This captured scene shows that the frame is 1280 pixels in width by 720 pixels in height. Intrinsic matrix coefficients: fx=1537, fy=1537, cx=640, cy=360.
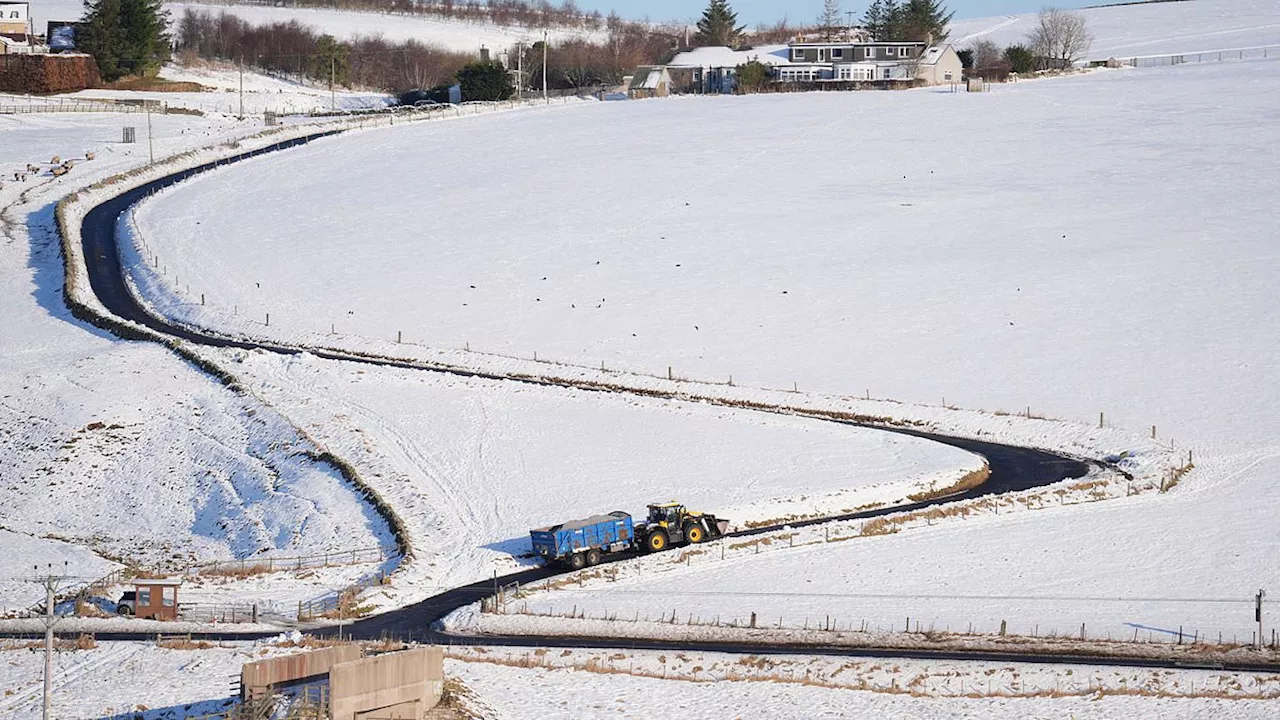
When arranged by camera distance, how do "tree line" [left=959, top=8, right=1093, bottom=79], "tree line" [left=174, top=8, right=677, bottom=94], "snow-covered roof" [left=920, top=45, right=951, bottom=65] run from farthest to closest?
"tree line" [left=174, top=8, right=677, bottom=94]
"tree line" [left=959, top=8, right=1093, bottom=79]
"snow-covered roof" [left=920, top=45, right=951, bottom=65]

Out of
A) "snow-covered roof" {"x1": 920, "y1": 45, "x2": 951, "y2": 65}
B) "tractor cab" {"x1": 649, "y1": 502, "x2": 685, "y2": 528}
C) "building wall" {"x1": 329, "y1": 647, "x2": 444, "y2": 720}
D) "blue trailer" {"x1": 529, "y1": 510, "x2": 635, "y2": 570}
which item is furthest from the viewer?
"snow-covered roof" {"x1": 920, "y1": 45, "x2": 951, "y2": 65}

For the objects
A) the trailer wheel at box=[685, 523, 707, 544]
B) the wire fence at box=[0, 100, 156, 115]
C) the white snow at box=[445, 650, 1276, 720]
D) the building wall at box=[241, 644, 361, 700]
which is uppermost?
the wire fence at box=[0, 100, 156, 115]

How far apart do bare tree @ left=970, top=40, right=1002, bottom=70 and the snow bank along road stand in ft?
289

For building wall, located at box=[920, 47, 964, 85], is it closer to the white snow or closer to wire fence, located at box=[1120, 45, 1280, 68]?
wire fence, located at box=[1120, 45, 1280, 68]

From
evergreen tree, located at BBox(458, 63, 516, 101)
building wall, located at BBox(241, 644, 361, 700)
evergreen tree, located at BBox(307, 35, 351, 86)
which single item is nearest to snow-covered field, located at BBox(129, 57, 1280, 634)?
building wall, located at BBox(241, 644, 361, 700)

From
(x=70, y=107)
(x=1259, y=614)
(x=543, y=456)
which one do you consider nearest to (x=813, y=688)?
(x=1259, y=614)

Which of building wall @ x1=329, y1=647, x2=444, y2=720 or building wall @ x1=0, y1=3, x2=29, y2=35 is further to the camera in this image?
building wall @ x1=0, y1=3, x2=29, y2=35

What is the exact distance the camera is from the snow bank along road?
35.0m

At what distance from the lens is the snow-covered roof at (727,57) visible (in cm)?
14759

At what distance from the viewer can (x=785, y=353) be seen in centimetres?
6588

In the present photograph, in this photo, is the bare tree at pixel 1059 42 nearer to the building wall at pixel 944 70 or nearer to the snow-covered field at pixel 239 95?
the building wall at pixel 944 70

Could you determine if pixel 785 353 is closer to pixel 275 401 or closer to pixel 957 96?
pixel 275 401

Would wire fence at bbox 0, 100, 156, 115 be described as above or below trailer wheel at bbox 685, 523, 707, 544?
above

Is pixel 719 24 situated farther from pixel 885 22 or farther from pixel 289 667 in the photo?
pixel 289 667
